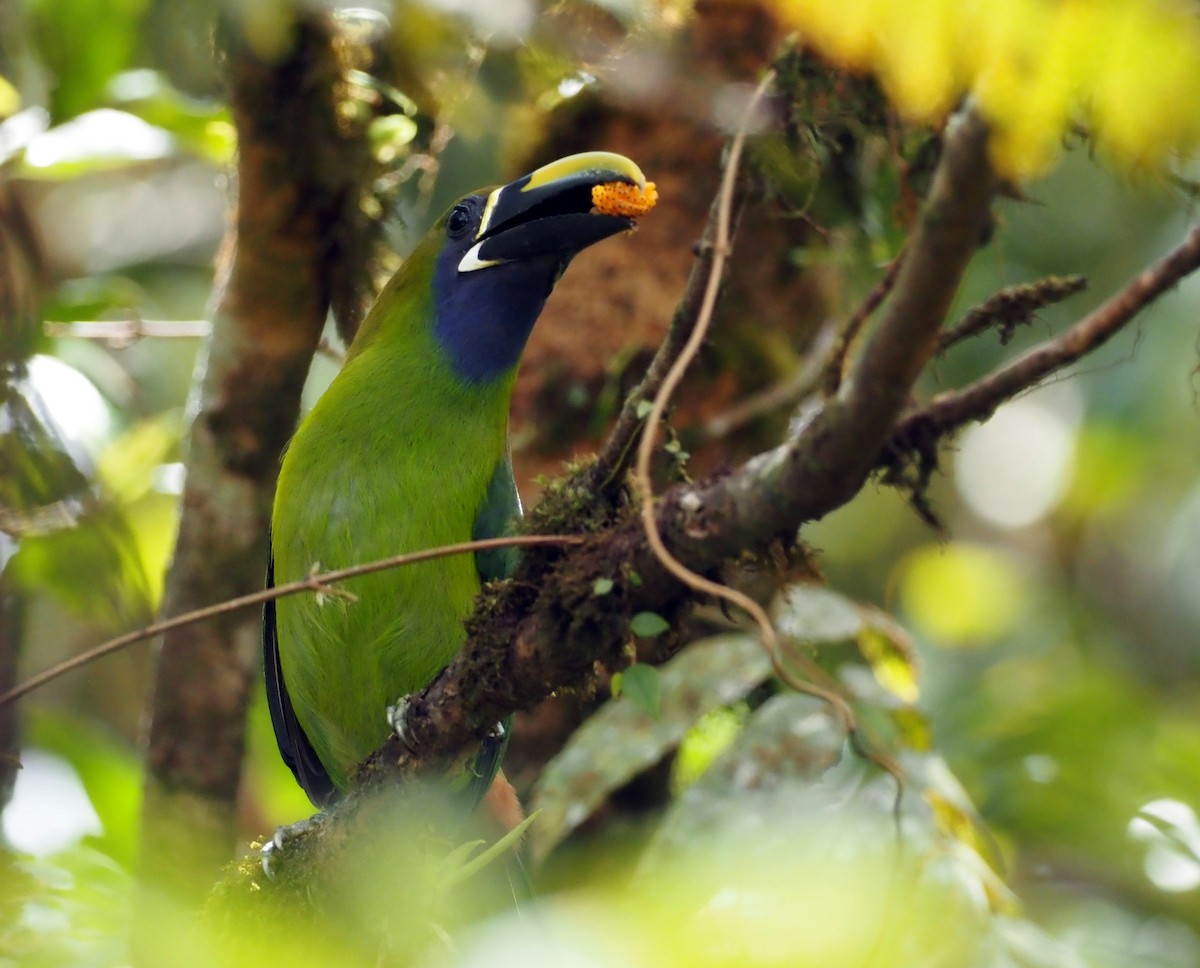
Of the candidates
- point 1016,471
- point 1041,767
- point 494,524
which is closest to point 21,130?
point 494,524

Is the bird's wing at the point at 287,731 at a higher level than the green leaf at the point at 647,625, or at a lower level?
lower

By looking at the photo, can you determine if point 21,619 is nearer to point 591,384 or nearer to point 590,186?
point 591,384

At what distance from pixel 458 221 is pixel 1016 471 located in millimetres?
5163

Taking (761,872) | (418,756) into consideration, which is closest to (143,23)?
(418,756)

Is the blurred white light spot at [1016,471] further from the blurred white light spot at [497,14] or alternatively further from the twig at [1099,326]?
the twig at [1099,326]

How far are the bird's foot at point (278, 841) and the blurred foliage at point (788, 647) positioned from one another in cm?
3

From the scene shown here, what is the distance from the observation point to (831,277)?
13.8 feet

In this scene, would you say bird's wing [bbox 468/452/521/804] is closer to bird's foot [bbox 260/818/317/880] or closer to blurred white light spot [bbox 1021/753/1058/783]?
bird's foot [bbox 260/818/317/880]

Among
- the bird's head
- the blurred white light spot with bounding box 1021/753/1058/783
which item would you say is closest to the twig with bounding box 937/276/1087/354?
the bird's head

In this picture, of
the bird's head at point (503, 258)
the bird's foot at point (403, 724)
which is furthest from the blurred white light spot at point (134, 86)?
the bird's foot at point (403, 724)

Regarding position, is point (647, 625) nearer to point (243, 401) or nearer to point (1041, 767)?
point (1041, 767)

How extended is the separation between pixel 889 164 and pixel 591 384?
1.01 m

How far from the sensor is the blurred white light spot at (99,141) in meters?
4.00

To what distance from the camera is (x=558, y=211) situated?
3.13 meters
